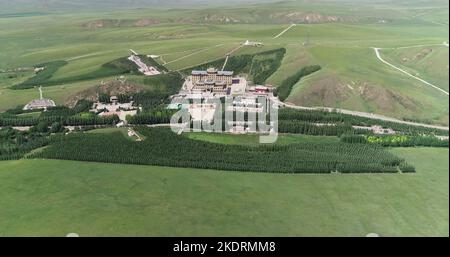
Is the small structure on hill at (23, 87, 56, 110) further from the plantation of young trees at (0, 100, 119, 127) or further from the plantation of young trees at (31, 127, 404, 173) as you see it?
the plantation of young trees at (31, 127, 404, 173)

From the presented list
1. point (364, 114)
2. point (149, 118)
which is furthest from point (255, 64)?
point (149, 118)

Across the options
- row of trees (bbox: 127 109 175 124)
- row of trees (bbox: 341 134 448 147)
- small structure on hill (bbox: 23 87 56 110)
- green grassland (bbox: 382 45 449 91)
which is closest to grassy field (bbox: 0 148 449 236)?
row of trees (bbox: 341 134 448 147)

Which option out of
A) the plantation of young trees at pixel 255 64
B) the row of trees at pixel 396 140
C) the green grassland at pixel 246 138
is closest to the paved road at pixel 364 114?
the row of trees at pixel 396 140

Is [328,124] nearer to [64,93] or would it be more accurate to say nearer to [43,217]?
[43,217]

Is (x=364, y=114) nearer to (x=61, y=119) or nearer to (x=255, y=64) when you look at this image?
(x=255, y=64)

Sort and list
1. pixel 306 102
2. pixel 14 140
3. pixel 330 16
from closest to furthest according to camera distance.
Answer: pixel 14 140, pixel 306 102, pixel 330 16

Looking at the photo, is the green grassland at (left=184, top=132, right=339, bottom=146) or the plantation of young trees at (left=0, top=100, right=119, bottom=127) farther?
the plantation of young trees at (left=0, top=100, right=119, bottom=127)

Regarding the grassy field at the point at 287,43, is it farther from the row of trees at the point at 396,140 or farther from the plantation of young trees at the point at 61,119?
the row of trees at the point at 396,140
